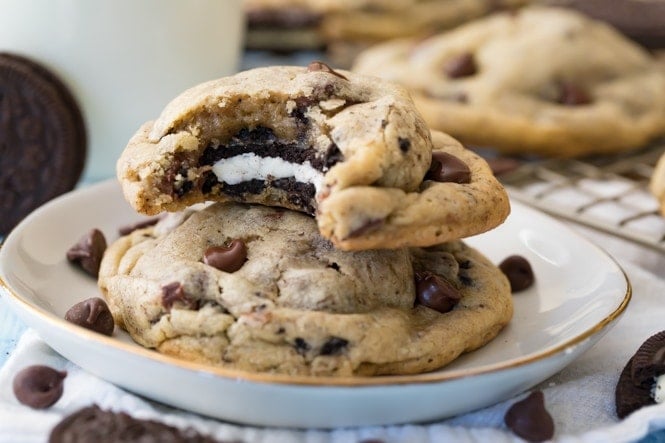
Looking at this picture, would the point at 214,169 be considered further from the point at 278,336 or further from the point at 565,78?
the point at 565,78

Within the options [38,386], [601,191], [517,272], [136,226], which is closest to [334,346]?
[38,386]

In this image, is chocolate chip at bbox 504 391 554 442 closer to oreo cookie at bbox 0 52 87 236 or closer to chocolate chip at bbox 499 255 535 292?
chocolate chip at bbox 499 255 535 292

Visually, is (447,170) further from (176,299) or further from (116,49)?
(116,49)

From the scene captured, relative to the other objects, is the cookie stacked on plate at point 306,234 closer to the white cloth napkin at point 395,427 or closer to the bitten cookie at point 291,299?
the bitten cookie at point 291,299

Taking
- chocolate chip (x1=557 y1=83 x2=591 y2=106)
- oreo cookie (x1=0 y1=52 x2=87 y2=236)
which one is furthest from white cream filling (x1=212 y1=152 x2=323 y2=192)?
chocolate chip (x1=557 y1=83 x2=591 y2=106)

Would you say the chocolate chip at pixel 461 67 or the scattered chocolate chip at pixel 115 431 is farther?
the chocolate chip at pixel 461 67

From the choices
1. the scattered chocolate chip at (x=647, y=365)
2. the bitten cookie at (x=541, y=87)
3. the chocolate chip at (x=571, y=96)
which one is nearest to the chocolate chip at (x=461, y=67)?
the bitten cookie at (x=541, y=87)
